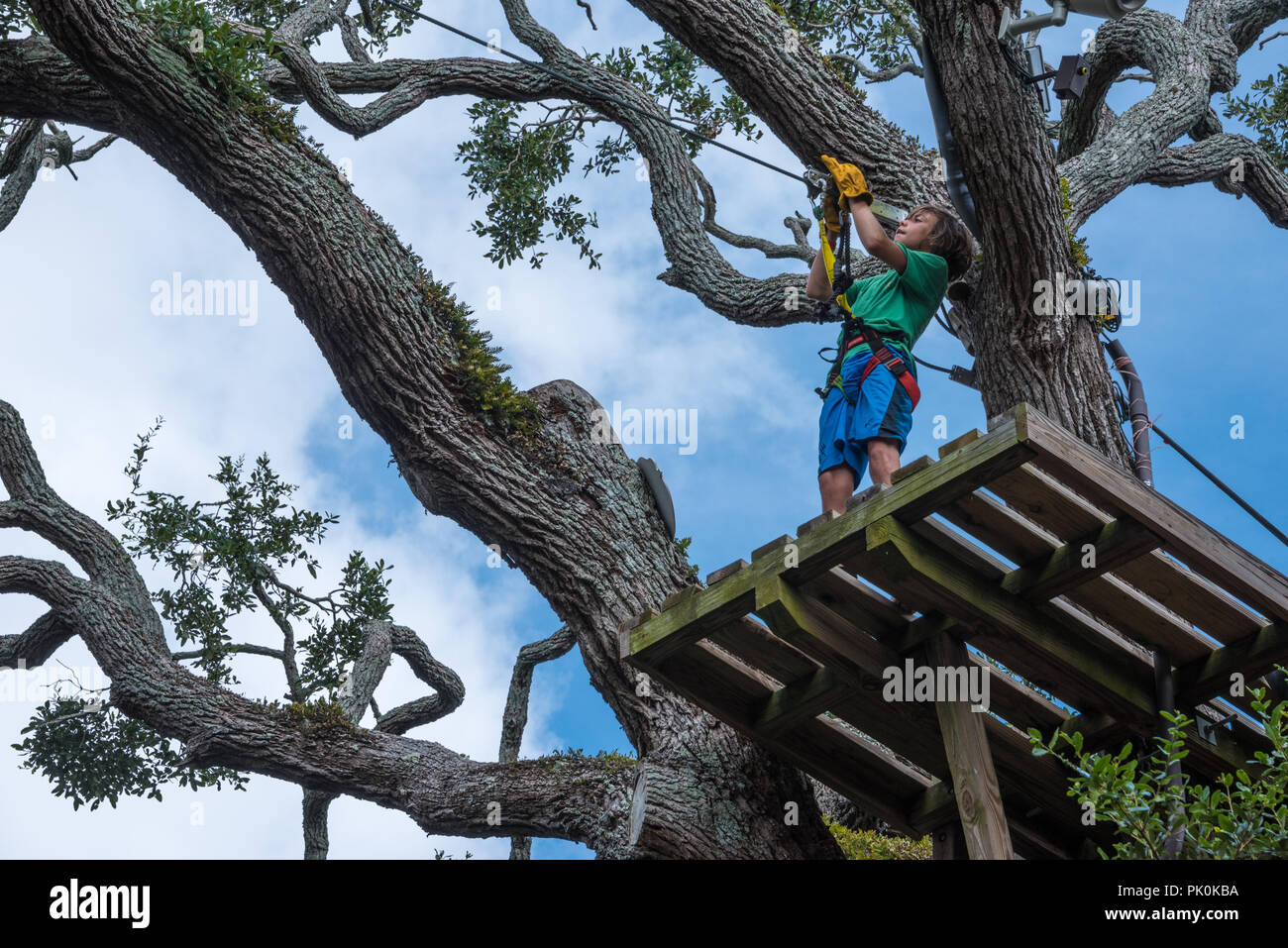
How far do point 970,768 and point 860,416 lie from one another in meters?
1.53

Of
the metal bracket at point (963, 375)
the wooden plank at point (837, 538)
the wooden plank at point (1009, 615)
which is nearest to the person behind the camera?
the wooden plank at point (837, 538)

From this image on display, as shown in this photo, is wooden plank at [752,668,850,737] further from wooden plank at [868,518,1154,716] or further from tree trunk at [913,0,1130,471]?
tree trunk at [913,0,1130,471]

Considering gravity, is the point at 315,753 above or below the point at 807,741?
above

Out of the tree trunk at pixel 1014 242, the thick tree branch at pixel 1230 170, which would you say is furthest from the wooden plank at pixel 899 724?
the thick tree branch at pixel 1230 170

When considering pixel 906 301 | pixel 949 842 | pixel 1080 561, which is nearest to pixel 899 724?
pixel 949 842

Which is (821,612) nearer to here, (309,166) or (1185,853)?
(1185,853)

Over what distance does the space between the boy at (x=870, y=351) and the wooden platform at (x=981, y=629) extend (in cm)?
49

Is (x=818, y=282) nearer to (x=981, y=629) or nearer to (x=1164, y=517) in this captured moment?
(x=981, y=629)


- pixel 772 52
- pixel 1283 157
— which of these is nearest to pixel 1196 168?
pixel 1283 157

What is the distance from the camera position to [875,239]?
605 cm

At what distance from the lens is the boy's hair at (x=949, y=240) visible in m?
6.70

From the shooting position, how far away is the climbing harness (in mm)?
6152

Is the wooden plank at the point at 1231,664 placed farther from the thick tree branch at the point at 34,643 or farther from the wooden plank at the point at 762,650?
the thick tree branch at the point at 34,643
